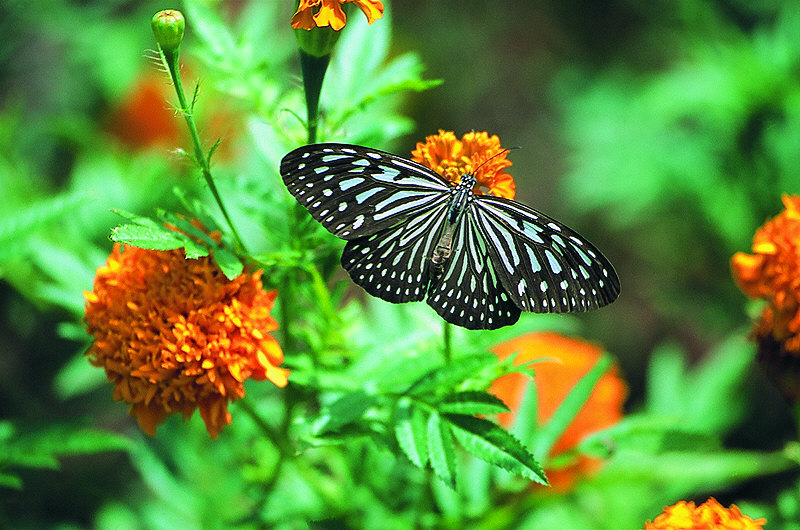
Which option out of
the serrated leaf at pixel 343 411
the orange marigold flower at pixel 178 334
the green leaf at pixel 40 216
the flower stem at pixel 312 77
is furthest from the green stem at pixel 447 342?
the green leaf at pixel 40 216

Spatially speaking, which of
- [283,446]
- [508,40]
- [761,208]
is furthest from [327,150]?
[508,40]

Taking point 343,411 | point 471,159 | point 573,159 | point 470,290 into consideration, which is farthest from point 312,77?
point 573,159

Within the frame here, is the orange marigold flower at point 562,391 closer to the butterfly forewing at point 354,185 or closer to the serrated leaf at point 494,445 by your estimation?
the serrated leaf at point 494,445

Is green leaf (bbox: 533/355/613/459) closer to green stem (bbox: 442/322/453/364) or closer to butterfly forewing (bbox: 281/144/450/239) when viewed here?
green stem (bbox: 442/322/453/364)

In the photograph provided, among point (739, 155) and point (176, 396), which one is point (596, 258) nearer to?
point (176, 396)

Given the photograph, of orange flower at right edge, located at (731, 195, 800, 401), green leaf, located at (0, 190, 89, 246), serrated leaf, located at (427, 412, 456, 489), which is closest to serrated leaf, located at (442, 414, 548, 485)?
serrated leaf, located at (427, 412, 456, 489)

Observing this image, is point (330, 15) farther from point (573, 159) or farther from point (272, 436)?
→ point (573, 159)
